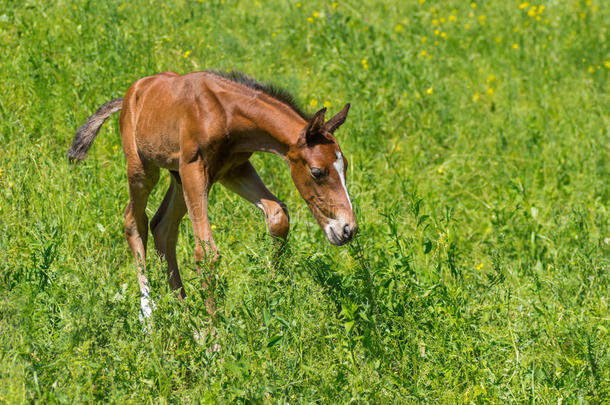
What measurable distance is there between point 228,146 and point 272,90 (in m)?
0.50

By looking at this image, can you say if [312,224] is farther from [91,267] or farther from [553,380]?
[553,380]

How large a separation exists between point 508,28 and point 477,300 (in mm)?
6423

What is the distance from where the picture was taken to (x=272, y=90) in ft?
17.1

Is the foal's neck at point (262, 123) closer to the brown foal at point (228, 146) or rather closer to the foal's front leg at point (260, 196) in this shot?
the brown foal at point (228, 146)

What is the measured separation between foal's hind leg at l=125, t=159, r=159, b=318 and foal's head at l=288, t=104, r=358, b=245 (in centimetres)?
142

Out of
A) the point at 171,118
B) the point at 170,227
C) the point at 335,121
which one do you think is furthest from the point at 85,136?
the point at 335,121

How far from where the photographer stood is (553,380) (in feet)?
15.6

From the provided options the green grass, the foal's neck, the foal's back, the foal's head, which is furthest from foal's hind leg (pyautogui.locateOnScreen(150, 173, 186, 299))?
the foal's head

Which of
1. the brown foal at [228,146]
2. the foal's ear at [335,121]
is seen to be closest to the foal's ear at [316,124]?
the brown foal at [228,146]

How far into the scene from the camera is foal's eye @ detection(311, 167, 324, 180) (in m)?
4.80

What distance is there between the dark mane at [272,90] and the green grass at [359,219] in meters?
0.87

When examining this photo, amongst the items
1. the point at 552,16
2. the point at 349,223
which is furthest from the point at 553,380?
the point at 552,16

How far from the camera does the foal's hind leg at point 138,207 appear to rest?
5.74m

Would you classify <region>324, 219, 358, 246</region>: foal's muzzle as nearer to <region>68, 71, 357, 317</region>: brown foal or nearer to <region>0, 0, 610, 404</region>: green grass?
<region>68, 71, 357, 317</region>: brown foal
